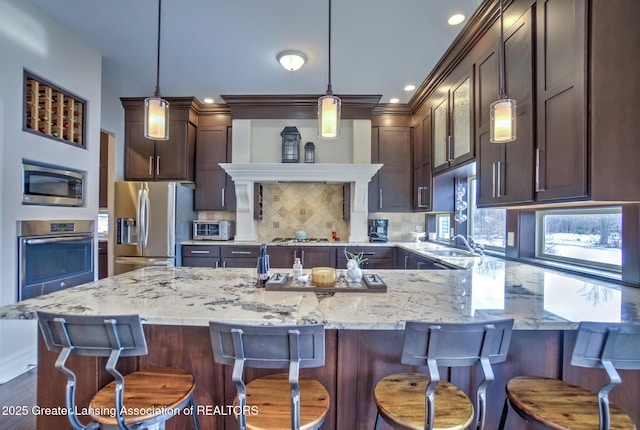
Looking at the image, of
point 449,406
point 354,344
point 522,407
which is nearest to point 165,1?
point 354,344

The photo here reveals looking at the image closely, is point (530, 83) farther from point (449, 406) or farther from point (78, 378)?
point (78, 378)

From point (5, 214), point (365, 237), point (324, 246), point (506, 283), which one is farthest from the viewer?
point (365, 237)

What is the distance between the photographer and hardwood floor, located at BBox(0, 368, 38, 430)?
1.73 m

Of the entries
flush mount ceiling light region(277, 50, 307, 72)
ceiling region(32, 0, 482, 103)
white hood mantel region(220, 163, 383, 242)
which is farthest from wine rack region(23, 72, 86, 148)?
flush mount ceiling light region(277, 50, 307, 72)

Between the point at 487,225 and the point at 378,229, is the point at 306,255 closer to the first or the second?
the point at 378,229

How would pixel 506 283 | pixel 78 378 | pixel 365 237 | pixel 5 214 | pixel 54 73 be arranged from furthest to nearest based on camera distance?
pixel 365 237 → pixel 54 73 → pixel 5 214 → pixel 506 283 → pixel 78 378

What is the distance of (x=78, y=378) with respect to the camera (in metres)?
1.27

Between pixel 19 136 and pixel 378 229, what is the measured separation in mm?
3829

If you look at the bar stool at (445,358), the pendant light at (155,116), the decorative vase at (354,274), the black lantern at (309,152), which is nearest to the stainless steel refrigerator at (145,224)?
the black lantern at (309,152)

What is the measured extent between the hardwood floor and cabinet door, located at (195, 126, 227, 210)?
98.2 inches

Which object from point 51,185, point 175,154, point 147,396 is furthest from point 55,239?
point 147,396

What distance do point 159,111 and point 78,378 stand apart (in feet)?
4.64

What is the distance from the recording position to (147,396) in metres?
1.07

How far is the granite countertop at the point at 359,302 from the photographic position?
110 centimetres
